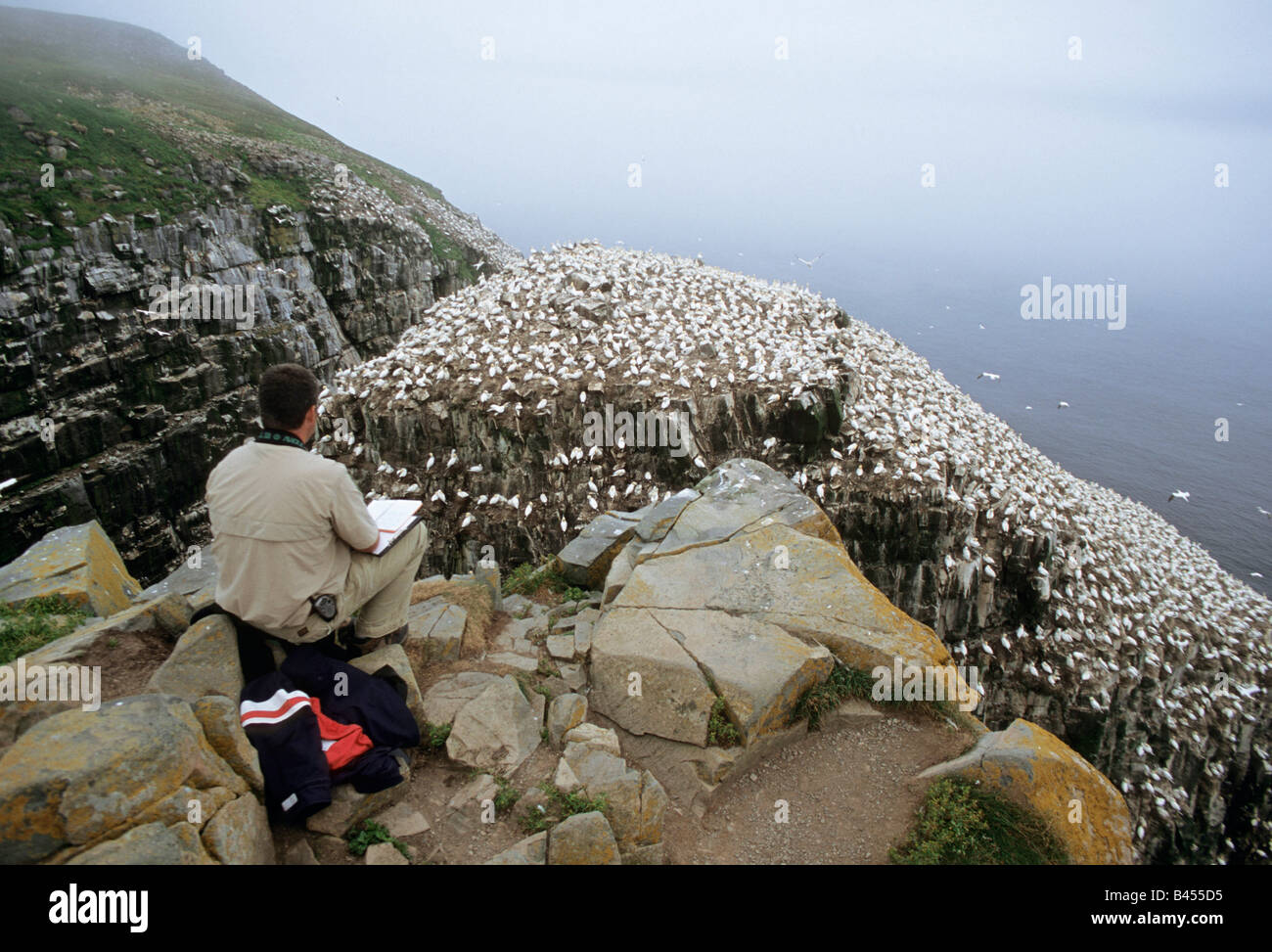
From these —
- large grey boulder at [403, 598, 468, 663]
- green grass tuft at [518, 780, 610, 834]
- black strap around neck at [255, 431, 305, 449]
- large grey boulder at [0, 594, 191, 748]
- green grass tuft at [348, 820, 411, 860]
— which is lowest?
green grass tuft at [518, 780, 610, 834]

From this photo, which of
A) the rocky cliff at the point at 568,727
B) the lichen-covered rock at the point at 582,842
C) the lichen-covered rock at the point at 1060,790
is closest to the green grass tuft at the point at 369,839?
the rocky cliff at the point at 568,727

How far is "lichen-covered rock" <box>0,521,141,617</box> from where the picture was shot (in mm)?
7531

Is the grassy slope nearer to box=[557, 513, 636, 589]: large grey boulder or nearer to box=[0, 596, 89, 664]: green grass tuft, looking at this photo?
box=[0, 596, 89, 664]: green grass tuft

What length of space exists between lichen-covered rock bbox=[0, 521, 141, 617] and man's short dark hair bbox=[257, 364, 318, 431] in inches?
187

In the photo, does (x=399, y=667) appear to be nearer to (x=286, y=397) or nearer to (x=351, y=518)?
(x=351, y=518)

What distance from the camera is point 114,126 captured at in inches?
1620

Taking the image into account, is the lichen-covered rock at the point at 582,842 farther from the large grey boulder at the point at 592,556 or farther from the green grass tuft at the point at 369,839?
the large grey boulder at the point at 592,556

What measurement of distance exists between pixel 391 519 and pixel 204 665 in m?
1.97

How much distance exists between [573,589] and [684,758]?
148 inches

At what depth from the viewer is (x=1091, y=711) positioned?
57.3ft

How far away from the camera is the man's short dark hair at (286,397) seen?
508 cm

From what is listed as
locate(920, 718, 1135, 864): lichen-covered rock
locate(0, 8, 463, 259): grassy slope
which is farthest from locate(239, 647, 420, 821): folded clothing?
locate(0, 8, 463, 259): grassy slope

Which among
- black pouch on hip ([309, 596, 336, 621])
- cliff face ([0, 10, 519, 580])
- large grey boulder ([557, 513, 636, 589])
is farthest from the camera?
cliff face ([0, 10, 519, 580])
